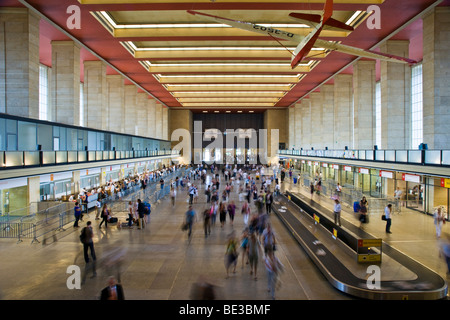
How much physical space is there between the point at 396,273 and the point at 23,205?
565 inches

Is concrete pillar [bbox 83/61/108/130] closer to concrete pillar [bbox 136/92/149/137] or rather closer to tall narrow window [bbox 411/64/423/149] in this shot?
concrete pillar [bbox 136/92/149/137]

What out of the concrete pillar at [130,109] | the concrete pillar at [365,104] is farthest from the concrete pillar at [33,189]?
the concrete pillar at [130,109]

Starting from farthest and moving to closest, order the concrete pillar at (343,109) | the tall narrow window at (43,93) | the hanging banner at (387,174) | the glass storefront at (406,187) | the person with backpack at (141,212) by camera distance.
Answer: the concrete pillar at (343,109) < the tall narrow window at (43,93) < the hanging banner at (387,174) < the glass storefront at (406,187) < the person with backpack at (141,212)

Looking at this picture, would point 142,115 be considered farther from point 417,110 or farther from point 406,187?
point 406,187

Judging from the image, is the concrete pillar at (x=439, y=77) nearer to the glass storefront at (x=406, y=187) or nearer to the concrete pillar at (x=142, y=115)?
the glass storefront at (x=406, y=187)

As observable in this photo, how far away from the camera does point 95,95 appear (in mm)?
25719

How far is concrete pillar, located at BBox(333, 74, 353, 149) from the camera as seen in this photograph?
29562mm

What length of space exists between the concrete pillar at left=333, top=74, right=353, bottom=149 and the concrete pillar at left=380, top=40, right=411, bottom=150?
374 inches

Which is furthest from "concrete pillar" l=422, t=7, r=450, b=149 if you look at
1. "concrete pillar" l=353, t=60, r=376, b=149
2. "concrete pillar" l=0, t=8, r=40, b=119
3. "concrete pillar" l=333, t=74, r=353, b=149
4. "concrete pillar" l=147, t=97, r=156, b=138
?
"concrete pillar" l=147, t=97, r=156, b=138

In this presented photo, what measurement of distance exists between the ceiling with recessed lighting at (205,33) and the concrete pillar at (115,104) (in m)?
1.32

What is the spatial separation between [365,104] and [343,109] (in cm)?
488

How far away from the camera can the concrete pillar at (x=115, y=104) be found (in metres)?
30.5

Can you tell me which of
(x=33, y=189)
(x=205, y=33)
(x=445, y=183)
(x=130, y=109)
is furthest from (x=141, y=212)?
(x=130, y=109)

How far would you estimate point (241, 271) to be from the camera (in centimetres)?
710
